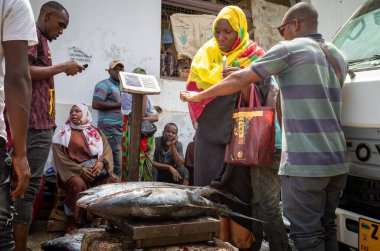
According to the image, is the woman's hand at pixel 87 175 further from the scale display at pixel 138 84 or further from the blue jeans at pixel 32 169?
the scale display at pixel 138 84

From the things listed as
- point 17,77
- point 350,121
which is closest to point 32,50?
point 17,77

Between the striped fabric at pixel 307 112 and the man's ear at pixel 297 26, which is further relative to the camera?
the man's ear at pixel 297 26

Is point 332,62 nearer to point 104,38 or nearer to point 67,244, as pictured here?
point 67,244

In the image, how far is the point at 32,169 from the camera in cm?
293

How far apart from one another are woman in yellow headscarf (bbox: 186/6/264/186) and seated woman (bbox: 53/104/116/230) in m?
1.89

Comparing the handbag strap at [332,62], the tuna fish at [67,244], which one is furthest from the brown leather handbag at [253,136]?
the tuna fish at [67,244]

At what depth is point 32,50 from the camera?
2.94m

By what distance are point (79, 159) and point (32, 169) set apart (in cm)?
178

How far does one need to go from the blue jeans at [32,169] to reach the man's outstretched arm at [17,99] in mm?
1184

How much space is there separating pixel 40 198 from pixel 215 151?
246 centimetres

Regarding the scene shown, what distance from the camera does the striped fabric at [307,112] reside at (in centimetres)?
230

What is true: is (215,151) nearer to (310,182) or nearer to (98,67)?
(310,182)

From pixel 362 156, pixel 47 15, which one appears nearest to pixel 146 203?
pixel 362 156

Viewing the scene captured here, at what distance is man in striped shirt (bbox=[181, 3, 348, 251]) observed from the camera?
230 centimetres
